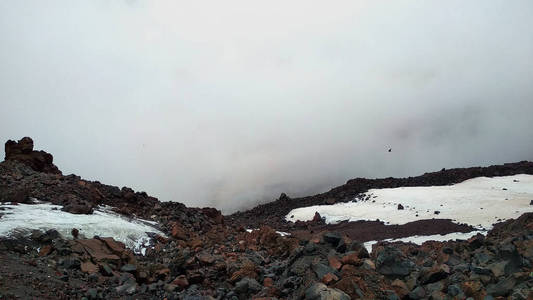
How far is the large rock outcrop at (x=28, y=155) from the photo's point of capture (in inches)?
999

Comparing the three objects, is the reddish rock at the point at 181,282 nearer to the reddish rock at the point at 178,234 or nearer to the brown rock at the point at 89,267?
the brown rock at the point at 89,267

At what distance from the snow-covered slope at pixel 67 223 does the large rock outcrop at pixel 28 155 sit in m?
10.3

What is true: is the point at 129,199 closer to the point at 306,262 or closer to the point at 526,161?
the point at 306,262

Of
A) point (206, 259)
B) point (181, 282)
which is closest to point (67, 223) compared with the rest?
point (206, 259)

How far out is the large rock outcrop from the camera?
25.4 metres

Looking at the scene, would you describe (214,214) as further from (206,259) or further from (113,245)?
(206,259)

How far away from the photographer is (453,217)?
101 feet

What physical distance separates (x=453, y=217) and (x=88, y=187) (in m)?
25.1

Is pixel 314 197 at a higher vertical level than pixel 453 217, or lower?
higher

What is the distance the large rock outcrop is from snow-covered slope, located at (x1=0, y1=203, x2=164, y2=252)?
10.3 m

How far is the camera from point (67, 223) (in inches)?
556

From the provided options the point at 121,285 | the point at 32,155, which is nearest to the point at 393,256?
the point at 121,285

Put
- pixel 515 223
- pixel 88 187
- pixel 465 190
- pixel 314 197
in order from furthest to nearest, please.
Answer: pixel 314 197 → pixel 465 190 → pixel 88 187 → pixel 515 223

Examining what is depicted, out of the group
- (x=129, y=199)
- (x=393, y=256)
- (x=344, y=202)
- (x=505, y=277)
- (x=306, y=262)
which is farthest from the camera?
(x=344, y=202)
